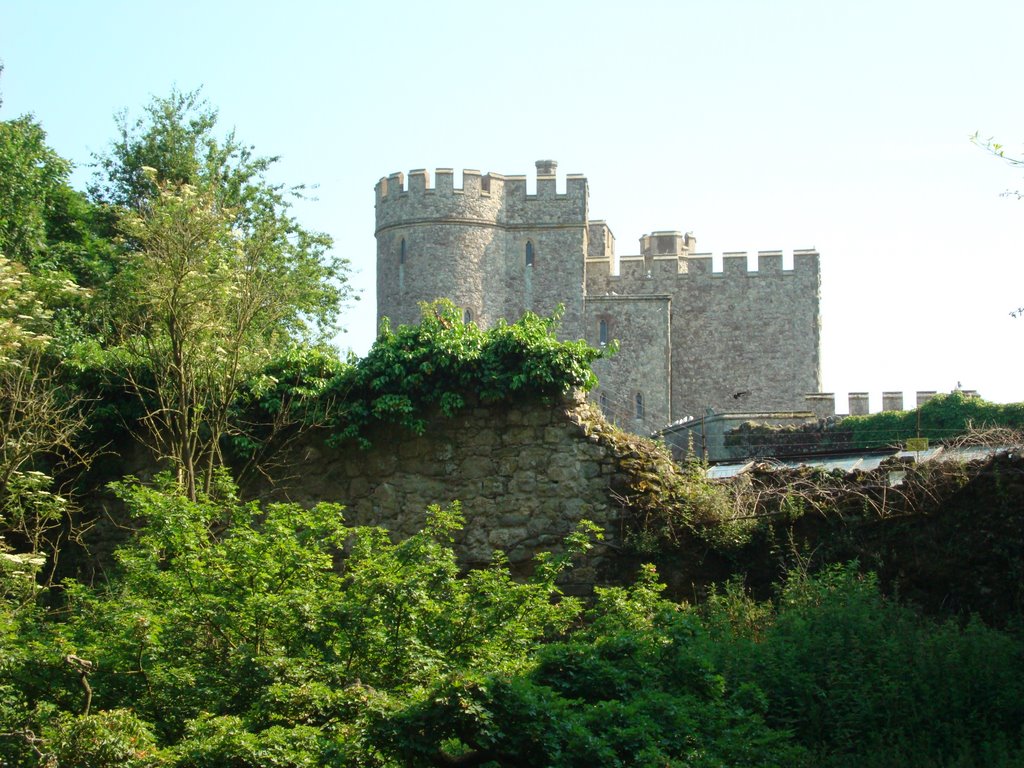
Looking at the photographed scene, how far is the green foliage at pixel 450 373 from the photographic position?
12961 mm

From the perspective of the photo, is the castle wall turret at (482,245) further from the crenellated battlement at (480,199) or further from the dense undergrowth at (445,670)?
the dense undergrowth at (445,670)

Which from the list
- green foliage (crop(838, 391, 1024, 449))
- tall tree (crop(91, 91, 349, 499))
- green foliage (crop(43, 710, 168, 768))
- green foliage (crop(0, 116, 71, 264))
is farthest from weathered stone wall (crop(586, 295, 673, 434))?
green foliage (crop(43, 710, 168, 768))

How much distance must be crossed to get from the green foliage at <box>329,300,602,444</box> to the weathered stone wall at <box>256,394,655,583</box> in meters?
0.18

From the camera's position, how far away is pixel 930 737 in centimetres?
873

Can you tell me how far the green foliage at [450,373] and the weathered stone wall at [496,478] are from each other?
0.60 feet

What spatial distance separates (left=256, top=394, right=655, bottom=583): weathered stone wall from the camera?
503 inches

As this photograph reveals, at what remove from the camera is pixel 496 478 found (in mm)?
13008

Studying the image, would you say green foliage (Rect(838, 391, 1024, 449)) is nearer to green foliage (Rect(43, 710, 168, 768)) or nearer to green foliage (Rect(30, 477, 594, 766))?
green foliage (Rect(30, 477, 594, 766))

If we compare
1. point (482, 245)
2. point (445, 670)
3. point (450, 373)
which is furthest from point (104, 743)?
point (482, 245)

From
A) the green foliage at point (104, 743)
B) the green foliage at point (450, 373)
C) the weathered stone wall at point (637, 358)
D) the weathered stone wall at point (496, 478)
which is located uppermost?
the weathered stone wall at point (637, 358)

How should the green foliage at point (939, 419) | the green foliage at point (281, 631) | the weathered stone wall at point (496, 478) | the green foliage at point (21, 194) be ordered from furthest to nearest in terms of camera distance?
the green foliage at point (939, 419)
the green foliage at point (21, 194)
the weathered stone wall at point (496, 478)
the green foliage at point (281, 631)

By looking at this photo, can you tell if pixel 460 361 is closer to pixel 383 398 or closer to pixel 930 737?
pixel 383 398

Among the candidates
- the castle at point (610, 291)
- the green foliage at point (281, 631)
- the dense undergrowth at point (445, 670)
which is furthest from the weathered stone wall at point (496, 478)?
the castle at point (610, 291)

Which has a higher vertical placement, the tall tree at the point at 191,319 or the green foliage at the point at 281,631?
the tall tree at the point at 191,319
